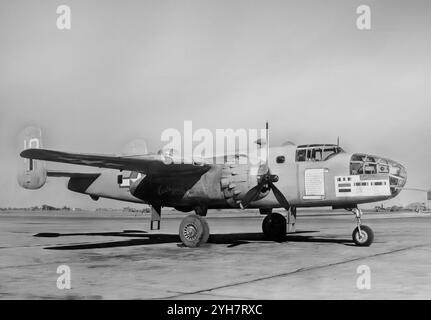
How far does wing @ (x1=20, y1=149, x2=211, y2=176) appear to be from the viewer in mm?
14248

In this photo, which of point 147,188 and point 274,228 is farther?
point 274,228

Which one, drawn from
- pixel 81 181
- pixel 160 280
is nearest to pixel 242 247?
pixel 160 280

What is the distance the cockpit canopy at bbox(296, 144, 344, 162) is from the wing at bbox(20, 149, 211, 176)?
3187 mm

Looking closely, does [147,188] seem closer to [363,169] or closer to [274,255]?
[274,255]

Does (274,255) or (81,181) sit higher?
(81,181)

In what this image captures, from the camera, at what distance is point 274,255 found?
13797mm

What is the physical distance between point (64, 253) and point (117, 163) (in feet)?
10.7

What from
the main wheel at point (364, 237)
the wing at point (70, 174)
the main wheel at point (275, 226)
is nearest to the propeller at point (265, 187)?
the main wheel at point (364, 237)

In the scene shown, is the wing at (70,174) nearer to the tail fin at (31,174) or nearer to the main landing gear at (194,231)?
the tail fin at (31,174)

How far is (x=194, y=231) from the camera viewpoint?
16.3 metres

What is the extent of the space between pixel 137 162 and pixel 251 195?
12.6 ft

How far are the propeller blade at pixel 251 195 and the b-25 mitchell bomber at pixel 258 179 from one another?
0.03 meters

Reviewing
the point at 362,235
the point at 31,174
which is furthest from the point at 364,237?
the point at 31,174

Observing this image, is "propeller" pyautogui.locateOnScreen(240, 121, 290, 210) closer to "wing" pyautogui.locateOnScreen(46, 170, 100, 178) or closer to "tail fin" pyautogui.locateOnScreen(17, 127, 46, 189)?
"tail fin" pyautogui.locateOnScreen(17, 127, 46, 189)
